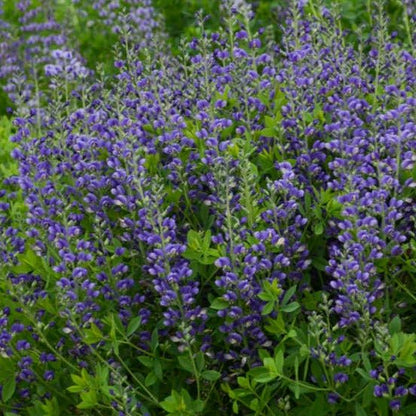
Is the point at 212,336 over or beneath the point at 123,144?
beneath

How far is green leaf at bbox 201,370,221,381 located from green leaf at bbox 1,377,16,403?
851mm

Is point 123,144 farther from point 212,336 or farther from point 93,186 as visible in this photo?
point 212,336

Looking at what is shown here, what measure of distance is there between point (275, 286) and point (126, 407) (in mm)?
711

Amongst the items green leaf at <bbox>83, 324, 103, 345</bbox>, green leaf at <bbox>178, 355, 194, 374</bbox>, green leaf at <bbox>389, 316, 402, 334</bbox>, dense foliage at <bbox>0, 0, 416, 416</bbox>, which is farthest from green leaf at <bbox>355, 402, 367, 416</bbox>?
green leaf at <bbox>83, 324, 103, 345</bbox>

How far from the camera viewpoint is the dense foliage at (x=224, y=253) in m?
3.01

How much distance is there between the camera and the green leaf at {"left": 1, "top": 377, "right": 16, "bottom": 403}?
3344 mm

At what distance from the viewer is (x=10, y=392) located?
3.35 metres

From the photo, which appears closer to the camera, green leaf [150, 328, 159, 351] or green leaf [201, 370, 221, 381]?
green leaf [201, 370, 221, 381]

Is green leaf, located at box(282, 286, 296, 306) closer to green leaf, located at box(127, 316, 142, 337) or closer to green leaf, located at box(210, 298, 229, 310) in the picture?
green leaf, located at box(210, 298, 229, 310)

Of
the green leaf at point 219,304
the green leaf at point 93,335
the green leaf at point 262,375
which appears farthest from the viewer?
the green leaf at point 93,335

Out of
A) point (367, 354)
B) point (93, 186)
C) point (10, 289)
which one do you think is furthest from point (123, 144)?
point (367, 354)

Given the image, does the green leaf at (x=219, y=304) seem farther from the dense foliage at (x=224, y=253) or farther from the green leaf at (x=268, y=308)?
the green leaf at (x=268, y=308)

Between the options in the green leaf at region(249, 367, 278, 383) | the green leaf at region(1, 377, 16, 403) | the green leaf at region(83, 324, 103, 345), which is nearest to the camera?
the green leaf at region(249, 367, 278, 383)

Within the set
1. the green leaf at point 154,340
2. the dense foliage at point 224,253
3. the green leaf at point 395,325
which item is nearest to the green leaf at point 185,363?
the dense foliage at point 224,253
